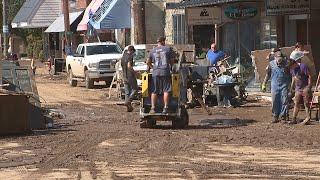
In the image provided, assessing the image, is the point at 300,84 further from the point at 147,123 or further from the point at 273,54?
the point at 147,123

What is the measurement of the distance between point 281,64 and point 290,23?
795 centimetres

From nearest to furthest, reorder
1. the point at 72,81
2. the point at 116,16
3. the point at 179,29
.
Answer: the point at 72,81 < the point at 179,29 < the point at 116,16

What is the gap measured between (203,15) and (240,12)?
138 cm

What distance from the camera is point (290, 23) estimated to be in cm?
2505

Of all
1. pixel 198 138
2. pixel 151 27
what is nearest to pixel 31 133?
pixel 198 138

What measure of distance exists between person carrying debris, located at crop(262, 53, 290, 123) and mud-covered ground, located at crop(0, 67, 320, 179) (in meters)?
0.47

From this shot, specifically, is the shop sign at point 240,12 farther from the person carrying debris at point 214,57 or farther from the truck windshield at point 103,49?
the truck windshield at point 103,49

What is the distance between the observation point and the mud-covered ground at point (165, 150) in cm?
1099

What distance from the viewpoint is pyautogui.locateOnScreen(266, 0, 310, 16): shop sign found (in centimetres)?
2325

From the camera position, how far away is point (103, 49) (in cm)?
3344

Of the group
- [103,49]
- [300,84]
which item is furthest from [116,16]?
[300,84]

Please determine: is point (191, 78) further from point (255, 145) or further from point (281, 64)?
point (255, 145)

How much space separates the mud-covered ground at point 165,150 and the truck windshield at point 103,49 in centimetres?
1335

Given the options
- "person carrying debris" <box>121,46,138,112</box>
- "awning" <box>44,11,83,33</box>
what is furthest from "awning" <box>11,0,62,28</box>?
"person carrying debris" <box>121,46,138,112</box>
